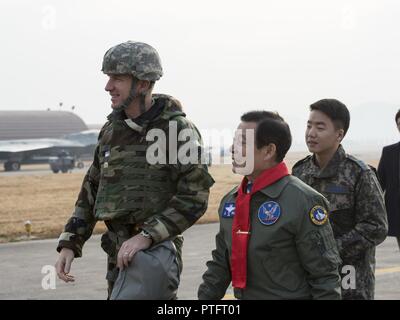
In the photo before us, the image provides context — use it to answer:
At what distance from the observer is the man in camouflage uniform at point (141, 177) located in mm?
4082

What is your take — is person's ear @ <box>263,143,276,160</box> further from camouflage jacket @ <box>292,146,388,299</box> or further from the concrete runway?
the concrete runway

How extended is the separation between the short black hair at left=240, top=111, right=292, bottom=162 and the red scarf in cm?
9

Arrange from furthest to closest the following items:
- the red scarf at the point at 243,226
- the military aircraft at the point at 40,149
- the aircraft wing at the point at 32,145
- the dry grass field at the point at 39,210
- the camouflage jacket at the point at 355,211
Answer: the aircraft wing at the point at 32,145, the military aircraft at the point at 40,149, the dry grass field at the point at 39,210, the camouflage jacket at the point at 355,211, the red scarf at the point at 243,226

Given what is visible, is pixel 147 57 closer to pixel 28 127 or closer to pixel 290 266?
pixel 290 266

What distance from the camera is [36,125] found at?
4316 inches

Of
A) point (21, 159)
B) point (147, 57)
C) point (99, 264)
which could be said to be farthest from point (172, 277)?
point (21, 159)

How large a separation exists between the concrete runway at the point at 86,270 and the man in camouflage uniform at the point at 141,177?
185 inches

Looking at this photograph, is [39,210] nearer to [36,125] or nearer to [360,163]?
[360,163]

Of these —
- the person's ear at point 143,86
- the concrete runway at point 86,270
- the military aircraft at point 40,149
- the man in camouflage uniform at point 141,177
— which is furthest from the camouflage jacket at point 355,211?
the military aircraft at point 40,149

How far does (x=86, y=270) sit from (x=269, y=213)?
7.50 m

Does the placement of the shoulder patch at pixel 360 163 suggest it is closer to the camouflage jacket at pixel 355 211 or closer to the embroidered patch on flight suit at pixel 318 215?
the camouflage jacket at pixel 355 211

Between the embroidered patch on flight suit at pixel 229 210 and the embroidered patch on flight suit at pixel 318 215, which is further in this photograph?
the embroidered patch on flight suit at pixel 229 210
